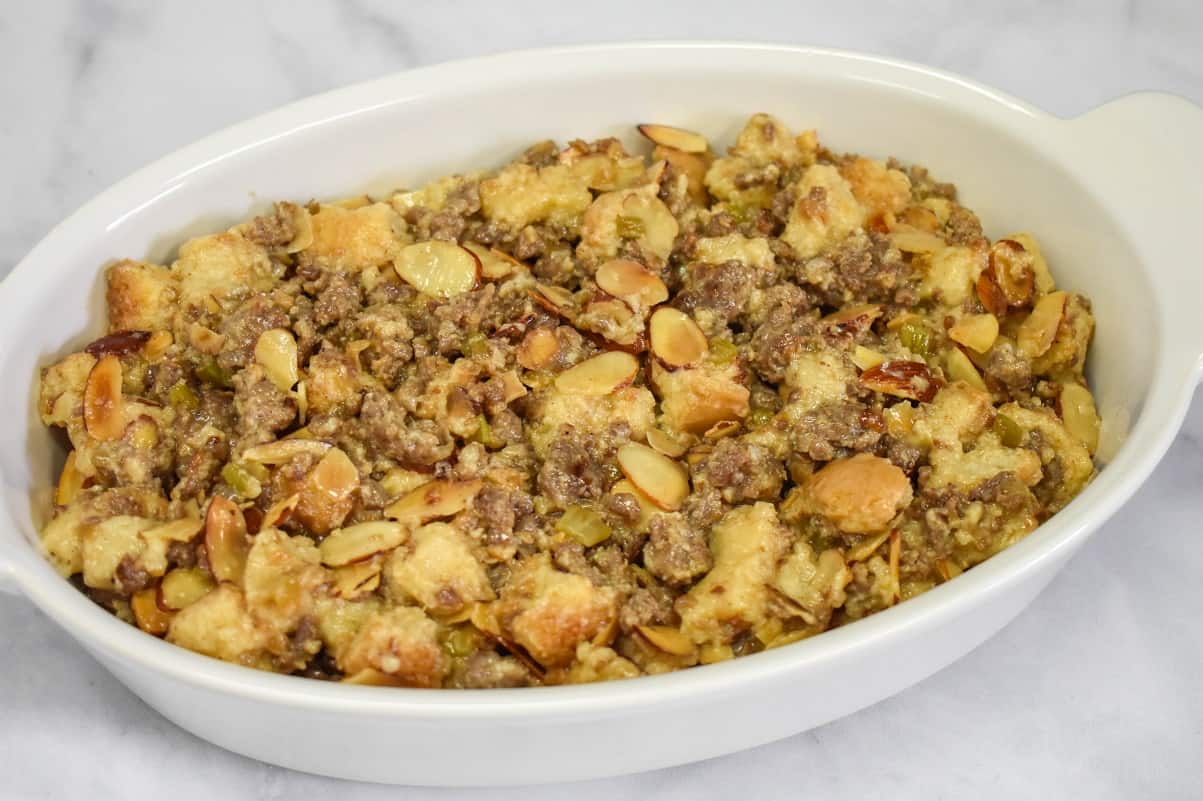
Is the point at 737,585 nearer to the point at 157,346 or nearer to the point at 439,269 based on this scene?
the point at 439,269

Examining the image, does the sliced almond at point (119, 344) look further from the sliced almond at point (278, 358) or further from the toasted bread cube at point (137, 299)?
the sliced almond at point (278, 358)

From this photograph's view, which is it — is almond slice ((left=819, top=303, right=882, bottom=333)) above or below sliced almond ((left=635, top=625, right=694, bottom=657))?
above

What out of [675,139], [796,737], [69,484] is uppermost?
[675,139]

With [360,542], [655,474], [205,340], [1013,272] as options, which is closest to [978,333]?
[1013,272]

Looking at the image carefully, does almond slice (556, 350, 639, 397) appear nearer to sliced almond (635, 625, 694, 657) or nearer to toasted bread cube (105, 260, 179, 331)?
sliced almond (635, 625, 694, 657)

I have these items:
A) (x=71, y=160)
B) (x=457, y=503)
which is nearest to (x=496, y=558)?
(x=457, y=503)

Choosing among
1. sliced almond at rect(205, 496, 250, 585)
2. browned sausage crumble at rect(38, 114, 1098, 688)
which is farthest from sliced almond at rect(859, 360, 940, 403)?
sliced almond at rect(205, 496, 250, 585)

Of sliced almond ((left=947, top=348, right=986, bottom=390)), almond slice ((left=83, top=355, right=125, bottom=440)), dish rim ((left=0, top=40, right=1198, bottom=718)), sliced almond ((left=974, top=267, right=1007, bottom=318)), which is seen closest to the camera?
dish rim ((left=0, top=40, right=1198, bottom=718))

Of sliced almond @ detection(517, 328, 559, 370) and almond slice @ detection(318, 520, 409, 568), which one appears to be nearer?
almond slice @ detection(318, 520, 409, 568)
